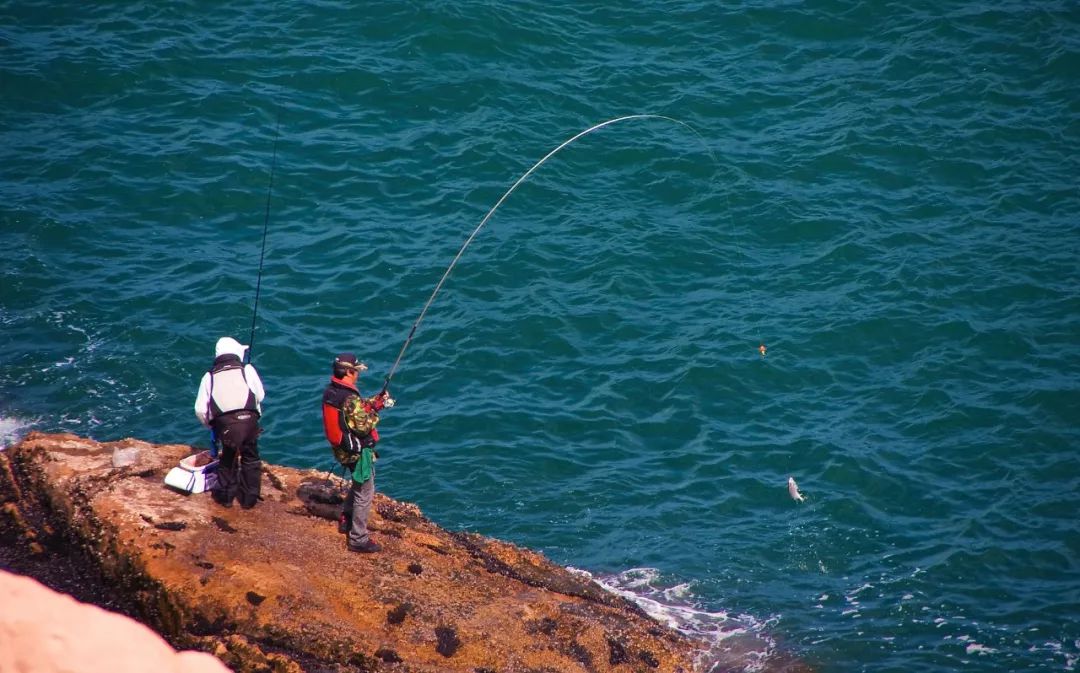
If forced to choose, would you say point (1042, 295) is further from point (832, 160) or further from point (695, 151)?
point (695, 151)

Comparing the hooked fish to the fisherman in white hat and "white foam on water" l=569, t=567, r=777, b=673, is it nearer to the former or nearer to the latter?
"white foam on water" l=569, t=567, r=777, b=673

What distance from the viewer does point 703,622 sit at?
43.9 feet

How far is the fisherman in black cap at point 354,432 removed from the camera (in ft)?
35.8

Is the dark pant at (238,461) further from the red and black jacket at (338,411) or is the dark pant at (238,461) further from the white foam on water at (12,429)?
the white foam on water at (12,429)

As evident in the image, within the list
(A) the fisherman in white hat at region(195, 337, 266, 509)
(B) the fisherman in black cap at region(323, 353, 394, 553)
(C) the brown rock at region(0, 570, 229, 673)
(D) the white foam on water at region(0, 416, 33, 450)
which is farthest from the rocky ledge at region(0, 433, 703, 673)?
(D) the white foam on water at region(0, 416, 33, 450)

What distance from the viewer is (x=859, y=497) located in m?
15.9

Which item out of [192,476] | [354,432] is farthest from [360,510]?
[192,476]

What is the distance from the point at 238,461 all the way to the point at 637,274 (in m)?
11.3

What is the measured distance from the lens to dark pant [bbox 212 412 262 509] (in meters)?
10.9

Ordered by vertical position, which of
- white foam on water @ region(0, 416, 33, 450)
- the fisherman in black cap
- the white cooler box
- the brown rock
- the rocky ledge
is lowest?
white foam on water @ region(0, 416, 33, 450)

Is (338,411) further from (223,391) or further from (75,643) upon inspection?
(75,643)

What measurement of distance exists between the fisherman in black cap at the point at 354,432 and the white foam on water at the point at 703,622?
153 inches

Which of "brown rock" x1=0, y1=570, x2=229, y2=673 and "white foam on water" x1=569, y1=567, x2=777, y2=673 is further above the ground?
"brown rock" x1=0, y1=570, x2=229, y2=673

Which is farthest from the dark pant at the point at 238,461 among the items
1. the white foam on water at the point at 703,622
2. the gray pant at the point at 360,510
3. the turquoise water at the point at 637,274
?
Answer: the white foam on water at the point at 703,622
